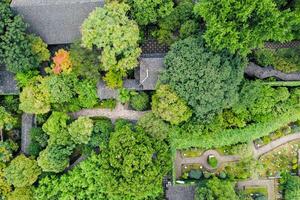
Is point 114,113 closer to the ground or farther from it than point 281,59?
closer to the ground

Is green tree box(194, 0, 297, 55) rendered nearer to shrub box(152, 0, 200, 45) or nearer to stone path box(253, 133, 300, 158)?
shrub box(152, 0, 200, 45)

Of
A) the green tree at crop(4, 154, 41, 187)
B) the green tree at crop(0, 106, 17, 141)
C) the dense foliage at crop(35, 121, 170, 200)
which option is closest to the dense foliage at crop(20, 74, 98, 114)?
the green tree at crop(0, 106, 17, 141)

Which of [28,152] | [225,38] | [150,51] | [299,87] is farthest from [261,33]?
[28,152]

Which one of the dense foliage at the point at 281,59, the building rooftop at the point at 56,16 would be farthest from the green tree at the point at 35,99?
the dense foliage at the point at 281,59

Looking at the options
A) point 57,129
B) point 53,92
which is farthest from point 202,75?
point 57,129

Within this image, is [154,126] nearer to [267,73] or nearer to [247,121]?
[247,121]

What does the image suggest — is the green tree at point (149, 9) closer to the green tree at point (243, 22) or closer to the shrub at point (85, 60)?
the green tree at point (243, 22)
